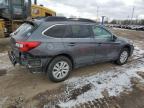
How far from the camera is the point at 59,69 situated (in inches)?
178

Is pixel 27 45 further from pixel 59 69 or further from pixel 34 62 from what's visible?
pixel 59 69

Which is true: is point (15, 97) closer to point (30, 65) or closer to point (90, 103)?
point (30, 65)

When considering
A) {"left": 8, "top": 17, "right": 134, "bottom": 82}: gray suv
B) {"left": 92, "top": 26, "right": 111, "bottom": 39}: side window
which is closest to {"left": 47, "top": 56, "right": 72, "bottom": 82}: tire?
{"left": 8, "top": 17, "right": 134, "bottom": 82}: gray suv

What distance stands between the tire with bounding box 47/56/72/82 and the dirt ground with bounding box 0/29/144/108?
0.57 feet

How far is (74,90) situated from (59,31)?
5.31 feet

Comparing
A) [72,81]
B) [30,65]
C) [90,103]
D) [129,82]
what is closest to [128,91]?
[129,82]

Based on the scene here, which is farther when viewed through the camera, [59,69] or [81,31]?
[81,31]

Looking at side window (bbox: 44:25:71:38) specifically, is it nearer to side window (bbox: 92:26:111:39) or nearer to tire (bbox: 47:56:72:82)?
tire (bbox: 47:56:72:82)

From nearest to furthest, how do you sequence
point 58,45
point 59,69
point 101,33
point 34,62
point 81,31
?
point 34,62 < point 58,45 < point 59,69 < point 81,31 < point 101,33

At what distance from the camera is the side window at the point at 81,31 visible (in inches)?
187

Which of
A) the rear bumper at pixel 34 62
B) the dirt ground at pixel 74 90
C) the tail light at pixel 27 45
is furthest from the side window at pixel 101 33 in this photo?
the tail light at pixel 27 45

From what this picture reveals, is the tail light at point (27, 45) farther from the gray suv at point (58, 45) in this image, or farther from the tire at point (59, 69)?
the tire at point (59, 69)

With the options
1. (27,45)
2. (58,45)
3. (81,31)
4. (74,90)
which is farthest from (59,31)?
(74,90)

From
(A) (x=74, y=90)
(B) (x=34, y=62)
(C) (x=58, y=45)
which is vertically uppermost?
(C) (x=58, y=45)
